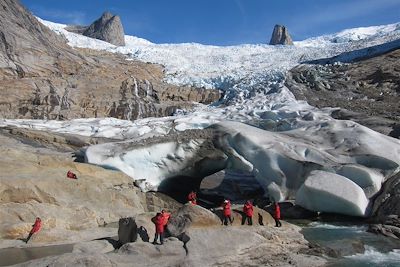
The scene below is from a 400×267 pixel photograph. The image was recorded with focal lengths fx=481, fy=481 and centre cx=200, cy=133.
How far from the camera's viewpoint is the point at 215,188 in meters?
26.4

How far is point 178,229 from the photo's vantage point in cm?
1258

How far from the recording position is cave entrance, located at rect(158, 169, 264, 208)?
24.2 metres

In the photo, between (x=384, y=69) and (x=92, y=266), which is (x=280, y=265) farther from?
(x=384, y=69)

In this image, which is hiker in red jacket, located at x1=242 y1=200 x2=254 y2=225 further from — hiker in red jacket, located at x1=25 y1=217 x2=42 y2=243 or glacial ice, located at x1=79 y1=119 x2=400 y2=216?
hiker in red jacket, located at x1=25 y1=217 x2=42 y2=243

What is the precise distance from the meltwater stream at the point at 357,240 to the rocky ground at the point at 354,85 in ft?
48.6

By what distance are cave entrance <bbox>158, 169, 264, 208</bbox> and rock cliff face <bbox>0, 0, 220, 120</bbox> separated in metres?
18.0

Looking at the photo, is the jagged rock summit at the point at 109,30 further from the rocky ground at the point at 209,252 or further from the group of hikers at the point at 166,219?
the rocky ground at the point at 209,252

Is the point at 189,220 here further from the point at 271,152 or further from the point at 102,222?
the point at 271,152

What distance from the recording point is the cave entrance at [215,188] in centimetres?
2422

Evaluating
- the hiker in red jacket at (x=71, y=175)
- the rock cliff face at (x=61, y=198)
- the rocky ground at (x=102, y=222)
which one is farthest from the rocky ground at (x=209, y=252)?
the hiker in red jacket at (x=71, y=175)

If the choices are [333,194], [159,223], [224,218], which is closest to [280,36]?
[333,194]

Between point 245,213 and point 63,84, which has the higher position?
point 63,84

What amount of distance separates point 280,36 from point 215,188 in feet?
228

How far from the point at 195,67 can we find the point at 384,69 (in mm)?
24874
